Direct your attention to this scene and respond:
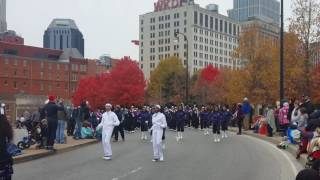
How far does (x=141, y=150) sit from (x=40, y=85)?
104m

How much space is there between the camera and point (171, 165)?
1697 cm

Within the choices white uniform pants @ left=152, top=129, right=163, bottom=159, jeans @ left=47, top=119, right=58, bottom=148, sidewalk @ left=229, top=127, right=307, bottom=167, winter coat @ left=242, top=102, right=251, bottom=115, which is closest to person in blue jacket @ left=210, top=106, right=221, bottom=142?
sidewalk @ left=229, top=127, right=307, bottom=167

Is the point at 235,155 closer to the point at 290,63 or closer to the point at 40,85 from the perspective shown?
the point at 290,63

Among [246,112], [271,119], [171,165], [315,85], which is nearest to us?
[171,165]

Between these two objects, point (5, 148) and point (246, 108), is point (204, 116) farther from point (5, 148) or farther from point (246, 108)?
point (5, 148)

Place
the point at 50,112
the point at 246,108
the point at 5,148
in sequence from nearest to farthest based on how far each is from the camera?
the point at 5,148 < the point at 50,112 < the point at 246,108

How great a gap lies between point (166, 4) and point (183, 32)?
1444 cm

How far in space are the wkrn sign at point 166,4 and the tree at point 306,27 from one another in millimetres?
136525

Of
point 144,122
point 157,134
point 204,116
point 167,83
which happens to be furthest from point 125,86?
point 157,134

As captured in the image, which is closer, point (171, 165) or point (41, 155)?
point (171, 165)

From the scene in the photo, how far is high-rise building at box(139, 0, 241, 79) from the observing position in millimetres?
166625

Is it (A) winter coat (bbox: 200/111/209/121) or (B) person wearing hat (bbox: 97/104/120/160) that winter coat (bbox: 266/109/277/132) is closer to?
(A) winter coat (bbox: 200/111/209/121)

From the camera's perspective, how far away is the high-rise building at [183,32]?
547ft

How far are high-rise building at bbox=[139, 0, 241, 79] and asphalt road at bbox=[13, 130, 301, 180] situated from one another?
14262 centimetres
